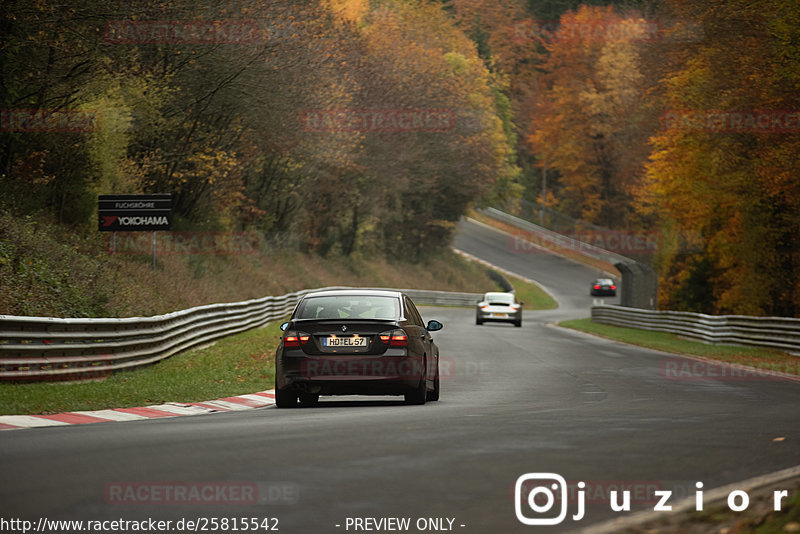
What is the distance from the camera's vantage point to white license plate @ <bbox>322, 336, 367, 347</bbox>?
534 inches

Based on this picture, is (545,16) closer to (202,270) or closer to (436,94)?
(436,94)

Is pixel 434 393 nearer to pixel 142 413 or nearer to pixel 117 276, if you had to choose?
pixel 142 413

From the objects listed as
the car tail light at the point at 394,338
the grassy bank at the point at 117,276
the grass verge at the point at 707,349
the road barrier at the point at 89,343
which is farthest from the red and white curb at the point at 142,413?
the grass verge at the point at 707,349

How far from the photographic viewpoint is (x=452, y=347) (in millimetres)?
28062

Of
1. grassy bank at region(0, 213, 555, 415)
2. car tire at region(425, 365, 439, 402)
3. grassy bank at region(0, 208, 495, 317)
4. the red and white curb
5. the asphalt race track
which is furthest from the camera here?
grassy bank at region(0, 208, 495, 317)

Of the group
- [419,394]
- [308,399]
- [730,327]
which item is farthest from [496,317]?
[419,394]

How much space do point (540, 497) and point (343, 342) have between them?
6.86m

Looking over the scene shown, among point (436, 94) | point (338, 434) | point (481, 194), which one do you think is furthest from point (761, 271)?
point (481, 194)

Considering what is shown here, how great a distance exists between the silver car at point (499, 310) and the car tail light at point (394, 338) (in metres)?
29.8

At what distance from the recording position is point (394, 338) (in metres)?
13.6

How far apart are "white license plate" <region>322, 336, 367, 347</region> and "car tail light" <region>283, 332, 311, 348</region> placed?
0.25m

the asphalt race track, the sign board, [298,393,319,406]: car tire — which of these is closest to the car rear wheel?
the asphalt race track

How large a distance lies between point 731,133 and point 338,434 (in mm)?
27168

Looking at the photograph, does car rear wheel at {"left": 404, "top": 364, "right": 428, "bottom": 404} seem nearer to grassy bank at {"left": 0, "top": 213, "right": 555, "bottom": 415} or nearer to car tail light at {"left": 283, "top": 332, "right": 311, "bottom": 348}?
car tail light at {"left": 283, "top": 332, "right": 311, "bottom": 348}
